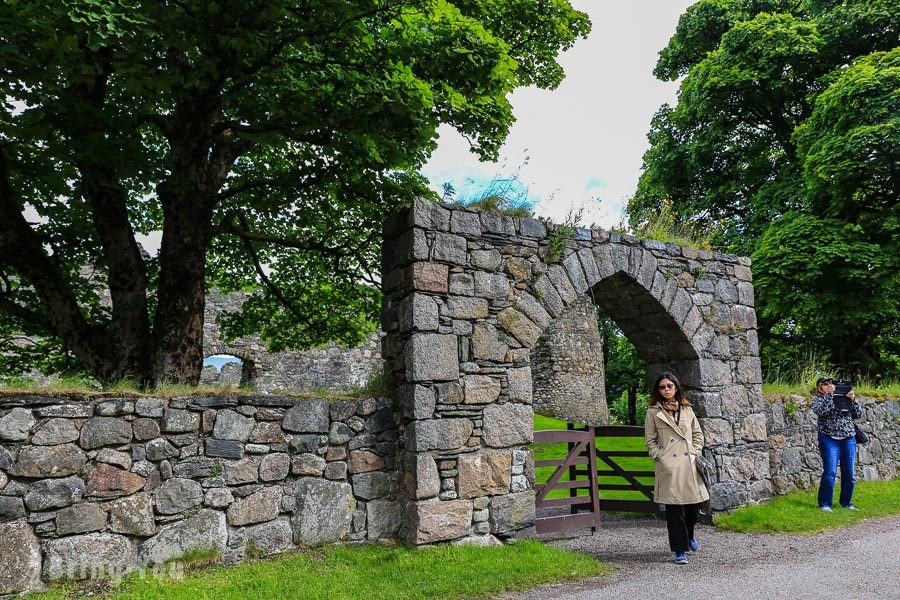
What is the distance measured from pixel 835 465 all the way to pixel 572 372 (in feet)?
32.5

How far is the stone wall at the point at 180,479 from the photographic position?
4059 millimetres

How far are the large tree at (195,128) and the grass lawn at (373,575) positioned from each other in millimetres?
2392

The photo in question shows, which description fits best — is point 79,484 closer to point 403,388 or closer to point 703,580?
point 403,388

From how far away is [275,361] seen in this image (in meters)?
14.5

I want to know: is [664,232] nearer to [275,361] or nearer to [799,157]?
[799,157]

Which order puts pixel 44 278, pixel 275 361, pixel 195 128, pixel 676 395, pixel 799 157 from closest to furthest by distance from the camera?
pixel 676 395
pixel 44 278
pixel 195 128
pixel 799 157
pixel 275 361

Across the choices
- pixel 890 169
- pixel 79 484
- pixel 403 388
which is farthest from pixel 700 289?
pixel 890 169

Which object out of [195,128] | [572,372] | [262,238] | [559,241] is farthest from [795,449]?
[572,372]

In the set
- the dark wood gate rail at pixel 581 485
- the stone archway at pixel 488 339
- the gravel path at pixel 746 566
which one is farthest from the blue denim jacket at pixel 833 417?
the dark wood gate rail at pixel 581 485

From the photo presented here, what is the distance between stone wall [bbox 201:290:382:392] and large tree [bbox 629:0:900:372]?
29.6 ft

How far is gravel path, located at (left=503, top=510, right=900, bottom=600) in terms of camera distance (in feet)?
14.6

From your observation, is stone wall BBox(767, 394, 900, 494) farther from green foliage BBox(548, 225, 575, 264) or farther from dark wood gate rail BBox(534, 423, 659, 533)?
green foliage BBox(548, 225, 575, 264)

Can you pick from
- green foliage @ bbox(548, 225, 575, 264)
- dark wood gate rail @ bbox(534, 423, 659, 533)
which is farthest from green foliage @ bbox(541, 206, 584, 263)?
dark wood gate rail @ bbox(534, 423, 659, 533)

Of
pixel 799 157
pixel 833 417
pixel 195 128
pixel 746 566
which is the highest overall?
pixel 799 157
